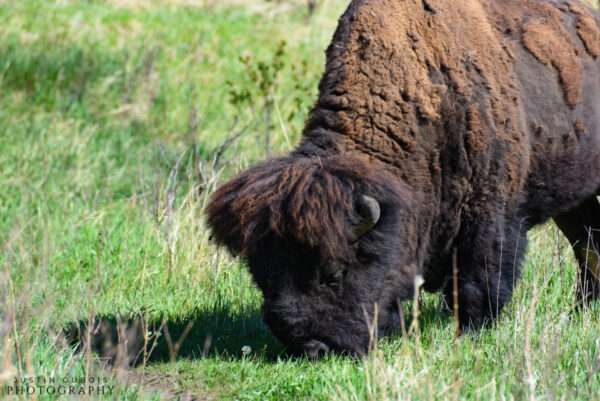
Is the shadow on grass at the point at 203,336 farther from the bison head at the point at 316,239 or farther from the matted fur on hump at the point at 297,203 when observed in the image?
the matted fur on hump at the point at 297,203

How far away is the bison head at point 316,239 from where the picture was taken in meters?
5.25

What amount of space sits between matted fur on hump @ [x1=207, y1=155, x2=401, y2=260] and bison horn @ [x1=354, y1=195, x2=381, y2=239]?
4 centimetres

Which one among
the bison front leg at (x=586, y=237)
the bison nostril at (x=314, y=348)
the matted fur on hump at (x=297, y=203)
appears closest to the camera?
the matted fur on hump at (x=297, y=203)

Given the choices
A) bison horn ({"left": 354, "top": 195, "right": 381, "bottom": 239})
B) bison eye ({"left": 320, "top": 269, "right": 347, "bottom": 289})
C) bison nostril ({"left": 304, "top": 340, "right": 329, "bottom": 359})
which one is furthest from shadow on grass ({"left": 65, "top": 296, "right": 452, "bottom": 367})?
bison horn ({"left": 354, "top": 195, "right": 381, "bottom": 239})

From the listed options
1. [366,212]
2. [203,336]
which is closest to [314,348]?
[366,212]

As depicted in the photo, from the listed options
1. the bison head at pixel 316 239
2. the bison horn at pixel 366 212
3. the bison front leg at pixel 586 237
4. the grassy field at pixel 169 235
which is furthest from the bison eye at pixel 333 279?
the bison front leg at pixel 586 237

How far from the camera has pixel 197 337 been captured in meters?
6.20

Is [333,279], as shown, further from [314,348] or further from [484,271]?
[484,271]

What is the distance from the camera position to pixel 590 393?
15.0 feet

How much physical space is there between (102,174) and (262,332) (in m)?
4.76

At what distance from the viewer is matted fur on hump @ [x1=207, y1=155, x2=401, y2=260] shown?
522cm

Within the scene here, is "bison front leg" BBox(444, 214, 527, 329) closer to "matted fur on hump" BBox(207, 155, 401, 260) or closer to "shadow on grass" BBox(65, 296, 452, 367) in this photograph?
"shadow on grass" BBox(65, 296, 452, 367)

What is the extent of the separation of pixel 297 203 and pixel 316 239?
8.2 inches

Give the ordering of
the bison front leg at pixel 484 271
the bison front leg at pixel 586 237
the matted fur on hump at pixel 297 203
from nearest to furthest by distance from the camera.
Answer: the matted fur on hump at pixel 297 203, the bison front leg at pixel 484 271, the bison front leg at pixel 586 237
